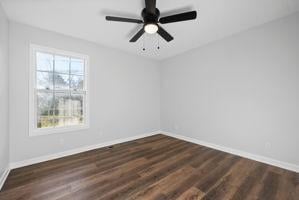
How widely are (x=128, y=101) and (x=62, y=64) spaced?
184cm

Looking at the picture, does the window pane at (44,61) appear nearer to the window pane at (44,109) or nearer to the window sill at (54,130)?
the window pane at (44,109)

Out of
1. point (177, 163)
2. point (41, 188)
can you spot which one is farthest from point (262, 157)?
point (41, 188)

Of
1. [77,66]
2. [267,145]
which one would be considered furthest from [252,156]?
[77,66]

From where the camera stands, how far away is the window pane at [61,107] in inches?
115

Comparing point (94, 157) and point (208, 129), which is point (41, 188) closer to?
point (94, 157)

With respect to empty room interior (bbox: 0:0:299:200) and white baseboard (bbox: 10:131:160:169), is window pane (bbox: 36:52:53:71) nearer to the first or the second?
empty room interior (bbox: 0:0:299:200)

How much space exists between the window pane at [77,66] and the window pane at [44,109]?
2.27 ft

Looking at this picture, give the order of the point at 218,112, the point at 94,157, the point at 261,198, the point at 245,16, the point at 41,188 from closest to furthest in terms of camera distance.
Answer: the point at 261,198, the point at 41,188, the point at 245,16, the point at 94,157, the point at 218,112

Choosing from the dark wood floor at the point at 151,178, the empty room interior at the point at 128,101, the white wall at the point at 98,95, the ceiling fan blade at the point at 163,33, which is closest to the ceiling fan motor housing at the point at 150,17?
the empty room interior at the point at 128,101

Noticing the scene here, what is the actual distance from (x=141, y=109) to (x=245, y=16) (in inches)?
130

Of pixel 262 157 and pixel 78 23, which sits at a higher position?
pixel 78 23

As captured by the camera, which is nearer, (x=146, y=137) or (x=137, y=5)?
(x=137, y=5)

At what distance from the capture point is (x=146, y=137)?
4305 mm

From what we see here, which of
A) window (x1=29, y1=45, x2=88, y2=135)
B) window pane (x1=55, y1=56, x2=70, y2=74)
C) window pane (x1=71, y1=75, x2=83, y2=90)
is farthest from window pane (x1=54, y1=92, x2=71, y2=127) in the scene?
window pane (x1=55, y1=56, x2=70, y2=74)
